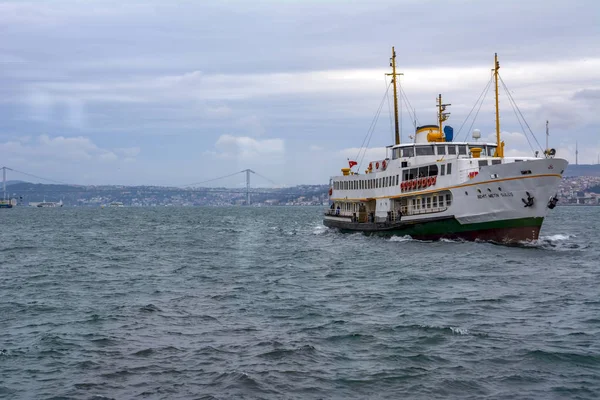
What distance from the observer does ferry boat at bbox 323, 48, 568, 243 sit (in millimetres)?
41094

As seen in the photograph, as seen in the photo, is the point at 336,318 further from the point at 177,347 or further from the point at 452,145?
the point at 452,145

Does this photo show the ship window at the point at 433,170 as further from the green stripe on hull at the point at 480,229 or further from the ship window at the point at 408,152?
the ship window at the point at 408,152

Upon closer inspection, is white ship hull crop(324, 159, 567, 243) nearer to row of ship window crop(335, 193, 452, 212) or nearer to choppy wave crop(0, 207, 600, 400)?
row of ship window crop(335, 193, 452, 212)

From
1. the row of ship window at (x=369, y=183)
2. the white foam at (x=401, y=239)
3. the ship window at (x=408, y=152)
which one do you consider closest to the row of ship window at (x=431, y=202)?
the white foam at (x=401, y=239)

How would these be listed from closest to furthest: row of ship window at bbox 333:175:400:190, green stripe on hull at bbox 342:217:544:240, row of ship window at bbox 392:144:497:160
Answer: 1. green stripe on hull at bbox 342:217:544:240
2. row of ship window at bbox 392:144:497:160
3. row of ship window at bbox 333:175:400:190

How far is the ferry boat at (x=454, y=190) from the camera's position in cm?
4109

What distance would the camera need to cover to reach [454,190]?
4444 cm

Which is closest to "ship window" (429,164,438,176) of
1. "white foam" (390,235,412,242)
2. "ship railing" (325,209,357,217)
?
"white foam" (390,235,412,242)

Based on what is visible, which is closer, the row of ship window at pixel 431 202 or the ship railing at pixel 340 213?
the row of ship window at pixel 431 202

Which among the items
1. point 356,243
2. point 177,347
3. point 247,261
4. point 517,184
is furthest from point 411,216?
point 177,347

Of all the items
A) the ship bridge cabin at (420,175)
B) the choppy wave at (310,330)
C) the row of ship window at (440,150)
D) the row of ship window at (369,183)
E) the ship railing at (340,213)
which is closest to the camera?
the choppy wave at (310,330)

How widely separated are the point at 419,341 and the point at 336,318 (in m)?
3.90

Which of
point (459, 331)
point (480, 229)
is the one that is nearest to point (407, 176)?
point (480, 229)

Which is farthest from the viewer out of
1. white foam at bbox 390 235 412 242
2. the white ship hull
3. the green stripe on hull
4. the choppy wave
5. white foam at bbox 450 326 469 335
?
white foam at bbox 390 235 412 242
